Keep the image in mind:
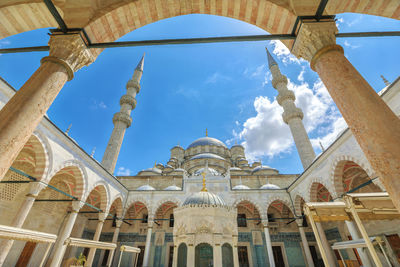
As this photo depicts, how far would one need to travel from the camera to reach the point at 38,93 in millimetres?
2170

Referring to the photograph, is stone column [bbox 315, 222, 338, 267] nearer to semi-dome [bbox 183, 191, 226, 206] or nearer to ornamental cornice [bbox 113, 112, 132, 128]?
semi-dome [bbox 183, 191, 226, 206]

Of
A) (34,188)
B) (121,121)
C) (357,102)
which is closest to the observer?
(357,102)

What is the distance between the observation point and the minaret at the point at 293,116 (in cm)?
1376

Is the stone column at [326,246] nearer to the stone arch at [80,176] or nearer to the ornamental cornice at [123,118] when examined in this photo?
the stone arch at [80,176]

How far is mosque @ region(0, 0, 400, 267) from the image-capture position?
2053 millimetres

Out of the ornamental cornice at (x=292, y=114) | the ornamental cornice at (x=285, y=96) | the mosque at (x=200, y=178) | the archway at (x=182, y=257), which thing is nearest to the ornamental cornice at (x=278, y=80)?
the mosque at (x=200, y=178)

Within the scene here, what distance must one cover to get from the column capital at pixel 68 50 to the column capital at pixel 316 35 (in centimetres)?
312

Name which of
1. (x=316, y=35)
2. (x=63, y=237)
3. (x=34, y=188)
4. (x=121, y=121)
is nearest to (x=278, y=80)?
(x=121, y=121)

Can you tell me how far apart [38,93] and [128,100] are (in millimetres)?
16625

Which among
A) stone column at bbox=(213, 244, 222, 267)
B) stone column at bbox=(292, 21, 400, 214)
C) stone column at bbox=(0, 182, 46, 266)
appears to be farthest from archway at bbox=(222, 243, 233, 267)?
stone column at bbox=(292, 21, 400, 214)

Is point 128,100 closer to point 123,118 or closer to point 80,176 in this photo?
point 123,118

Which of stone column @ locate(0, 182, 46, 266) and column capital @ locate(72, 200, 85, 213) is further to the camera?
column capital @ locate(72, 200, 85, 213)

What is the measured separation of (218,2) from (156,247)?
13884 millimetres

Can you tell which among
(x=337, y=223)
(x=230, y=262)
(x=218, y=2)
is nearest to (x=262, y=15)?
(x=218, y=2)
